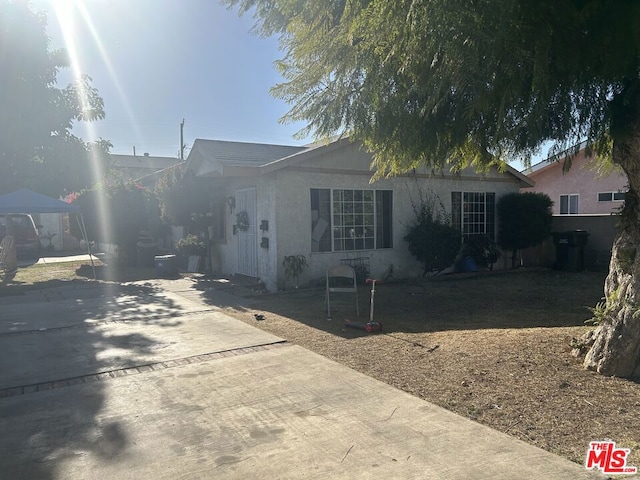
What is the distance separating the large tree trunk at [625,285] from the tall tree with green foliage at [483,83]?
Result: 0.04 feet

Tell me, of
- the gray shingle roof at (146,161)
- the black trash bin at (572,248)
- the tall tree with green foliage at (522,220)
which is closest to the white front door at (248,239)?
the tall tree with green foliage at (522,220)

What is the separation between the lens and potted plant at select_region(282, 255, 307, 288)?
11117 mm

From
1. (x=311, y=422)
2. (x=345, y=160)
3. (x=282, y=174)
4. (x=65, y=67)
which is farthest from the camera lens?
(x=65, y=67)

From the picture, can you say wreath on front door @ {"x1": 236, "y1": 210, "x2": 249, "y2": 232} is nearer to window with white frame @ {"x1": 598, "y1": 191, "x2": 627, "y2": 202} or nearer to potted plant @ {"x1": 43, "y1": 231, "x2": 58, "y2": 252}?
window with white frame @ {"x1": 598, "y1": 191, "x2": 627, "y2": 202}

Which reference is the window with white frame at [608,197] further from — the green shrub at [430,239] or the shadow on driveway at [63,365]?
the shadow on driveway at [63,365]

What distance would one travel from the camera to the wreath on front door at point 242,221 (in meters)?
12.7

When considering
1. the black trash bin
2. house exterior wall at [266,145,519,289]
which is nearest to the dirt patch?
house exterior wall at [266,145,519,289]

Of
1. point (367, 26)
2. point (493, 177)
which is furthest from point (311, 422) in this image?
point (493, 177)

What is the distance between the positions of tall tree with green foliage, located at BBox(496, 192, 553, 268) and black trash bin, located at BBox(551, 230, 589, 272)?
49 centimetres

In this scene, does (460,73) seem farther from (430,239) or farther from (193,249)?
(193,249)

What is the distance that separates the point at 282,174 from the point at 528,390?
770 centimetres

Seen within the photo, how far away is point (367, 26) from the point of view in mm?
4266

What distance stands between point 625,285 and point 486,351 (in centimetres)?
165

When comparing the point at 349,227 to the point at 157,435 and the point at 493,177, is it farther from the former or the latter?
the point at 157,435
